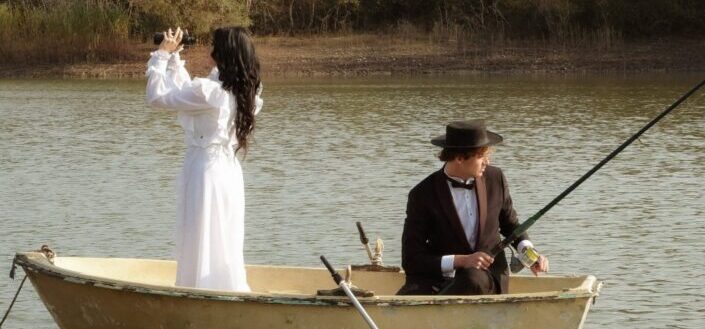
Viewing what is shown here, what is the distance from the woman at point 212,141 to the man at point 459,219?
0.94 metres

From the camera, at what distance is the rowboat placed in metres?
8.15

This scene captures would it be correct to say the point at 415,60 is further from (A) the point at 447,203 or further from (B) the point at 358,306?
(B) the point at 358,306

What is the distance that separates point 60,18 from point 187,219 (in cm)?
3745

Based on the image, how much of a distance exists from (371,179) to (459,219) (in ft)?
31.7

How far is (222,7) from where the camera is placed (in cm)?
4394

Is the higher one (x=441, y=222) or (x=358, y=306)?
(x=441, y=222)

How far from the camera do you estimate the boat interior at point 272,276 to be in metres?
9.18

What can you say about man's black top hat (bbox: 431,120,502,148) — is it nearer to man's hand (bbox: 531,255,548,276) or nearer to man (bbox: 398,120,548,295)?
man (bbox: 398,120,548,295)

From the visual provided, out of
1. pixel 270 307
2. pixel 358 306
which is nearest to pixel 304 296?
pixel 270 307

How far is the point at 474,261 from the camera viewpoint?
8070 mm

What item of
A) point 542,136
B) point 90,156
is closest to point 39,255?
point 90,156

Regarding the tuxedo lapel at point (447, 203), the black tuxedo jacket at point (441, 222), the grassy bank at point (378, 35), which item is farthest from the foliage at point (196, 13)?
the tuxedo lapel at point (447, 203)

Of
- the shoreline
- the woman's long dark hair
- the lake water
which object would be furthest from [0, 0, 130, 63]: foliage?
the woman's long dark hair

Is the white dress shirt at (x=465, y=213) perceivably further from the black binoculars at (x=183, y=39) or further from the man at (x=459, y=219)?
the black binoculars at (x=183, y=39)
